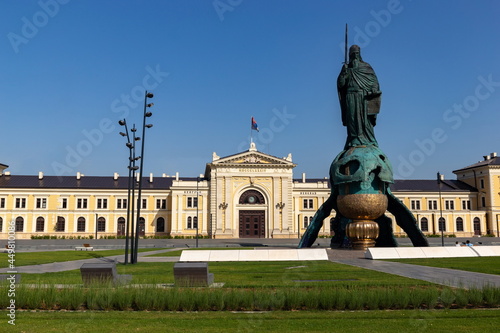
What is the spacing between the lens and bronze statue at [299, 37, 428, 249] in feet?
97.3

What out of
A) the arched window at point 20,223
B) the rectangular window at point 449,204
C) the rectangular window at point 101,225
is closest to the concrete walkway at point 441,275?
the rectangular window at point 101,225

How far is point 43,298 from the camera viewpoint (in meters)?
11.6

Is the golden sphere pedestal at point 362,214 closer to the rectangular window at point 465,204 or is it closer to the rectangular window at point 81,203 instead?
the rectangular window at point 81,203

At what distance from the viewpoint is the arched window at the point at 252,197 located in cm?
7700

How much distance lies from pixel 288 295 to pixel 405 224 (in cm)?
2193

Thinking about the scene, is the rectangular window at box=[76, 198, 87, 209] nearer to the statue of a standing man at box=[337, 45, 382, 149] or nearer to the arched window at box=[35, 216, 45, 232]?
the arched window at box=[35, 216, 45, 232]

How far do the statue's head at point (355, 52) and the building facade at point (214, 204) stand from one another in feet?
142

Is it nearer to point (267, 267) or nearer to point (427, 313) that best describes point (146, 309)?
point (427, 313)

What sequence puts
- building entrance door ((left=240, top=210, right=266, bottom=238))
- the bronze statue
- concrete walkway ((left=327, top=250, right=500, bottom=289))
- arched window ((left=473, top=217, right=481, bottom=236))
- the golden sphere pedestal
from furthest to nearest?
arched window ((left=473, top=217, right=481, bottom=236)) < building entrance door ((left=240, top=210, right=266, bottom=238)) < the bronze statue < the golden sphere pedestal < concrete walkway ((left=327, top=250, right=500, bottom=289))

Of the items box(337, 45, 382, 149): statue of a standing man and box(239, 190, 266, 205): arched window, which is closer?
box(337, 45, 382, 149): statue of a standing man

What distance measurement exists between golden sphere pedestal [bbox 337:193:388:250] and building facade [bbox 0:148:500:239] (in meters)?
42.7

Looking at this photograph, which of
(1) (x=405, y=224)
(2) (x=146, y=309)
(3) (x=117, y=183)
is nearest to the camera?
(2) (x=146, y=309)

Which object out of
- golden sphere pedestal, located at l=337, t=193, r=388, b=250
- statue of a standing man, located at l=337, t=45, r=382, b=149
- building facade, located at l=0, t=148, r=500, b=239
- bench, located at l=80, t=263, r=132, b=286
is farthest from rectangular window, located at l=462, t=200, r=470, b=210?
bench, located at l=80, t=263, r=132, b=286

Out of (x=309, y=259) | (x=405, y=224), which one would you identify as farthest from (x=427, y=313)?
(x=405, y=224)
